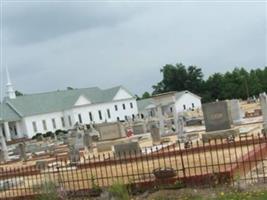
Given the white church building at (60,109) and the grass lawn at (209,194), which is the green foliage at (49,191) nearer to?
the grass lawn at (209,194)

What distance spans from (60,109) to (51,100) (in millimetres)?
2809

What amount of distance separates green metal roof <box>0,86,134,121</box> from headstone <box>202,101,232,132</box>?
66.1 m

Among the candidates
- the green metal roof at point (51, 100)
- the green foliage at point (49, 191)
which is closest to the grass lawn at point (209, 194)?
the green foliage at point (49, 191)

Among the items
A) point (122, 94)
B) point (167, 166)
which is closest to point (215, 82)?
point (122, 94)

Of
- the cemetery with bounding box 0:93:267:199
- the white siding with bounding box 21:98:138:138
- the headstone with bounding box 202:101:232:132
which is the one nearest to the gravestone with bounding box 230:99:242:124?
the cemetery with bounding box 0:93:267:199

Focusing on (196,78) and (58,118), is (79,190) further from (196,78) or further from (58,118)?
(196,78)

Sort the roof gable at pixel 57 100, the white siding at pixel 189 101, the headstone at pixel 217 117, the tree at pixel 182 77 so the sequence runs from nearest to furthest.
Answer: the headstone at pixel 217 117, the roof gable at pixel 57 100, the white siding at pixel 189 101, the tree at pixel 182 77

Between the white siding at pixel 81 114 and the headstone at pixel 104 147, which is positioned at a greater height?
the white siding at pixel 81 114

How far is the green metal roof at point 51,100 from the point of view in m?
84.9

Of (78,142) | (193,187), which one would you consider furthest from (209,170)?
(78,142)

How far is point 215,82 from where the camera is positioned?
95625 millimetres

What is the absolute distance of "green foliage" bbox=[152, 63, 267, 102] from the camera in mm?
90125

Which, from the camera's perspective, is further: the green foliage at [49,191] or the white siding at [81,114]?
the white siding at [81,114]

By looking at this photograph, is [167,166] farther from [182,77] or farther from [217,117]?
[182,77]
